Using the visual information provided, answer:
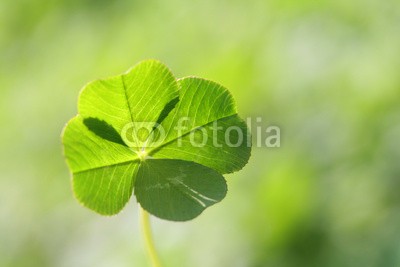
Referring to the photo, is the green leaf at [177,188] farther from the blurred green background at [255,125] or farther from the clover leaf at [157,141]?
the blurred green background at [255,125]

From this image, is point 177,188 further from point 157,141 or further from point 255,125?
point 255,125

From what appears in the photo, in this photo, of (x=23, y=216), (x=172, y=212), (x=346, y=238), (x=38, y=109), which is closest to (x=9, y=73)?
(x=38, y=109)

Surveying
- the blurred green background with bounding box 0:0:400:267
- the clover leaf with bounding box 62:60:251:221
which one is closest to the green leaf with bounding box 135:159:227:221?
the clover leaf with bounding box 62:60:251:221

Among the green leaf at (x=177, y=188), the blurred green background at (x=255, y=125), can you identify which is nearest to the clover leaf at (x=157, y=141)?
the green leaf at (x=177, y=188)

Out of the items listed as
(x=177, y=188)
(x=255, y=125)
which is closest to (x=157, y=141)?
(x=177, y=188)

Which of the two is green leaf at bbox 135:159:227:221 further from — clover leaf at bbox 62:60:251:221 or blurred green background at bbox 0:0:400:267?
blurred green background at bbox 0:0:400:267
